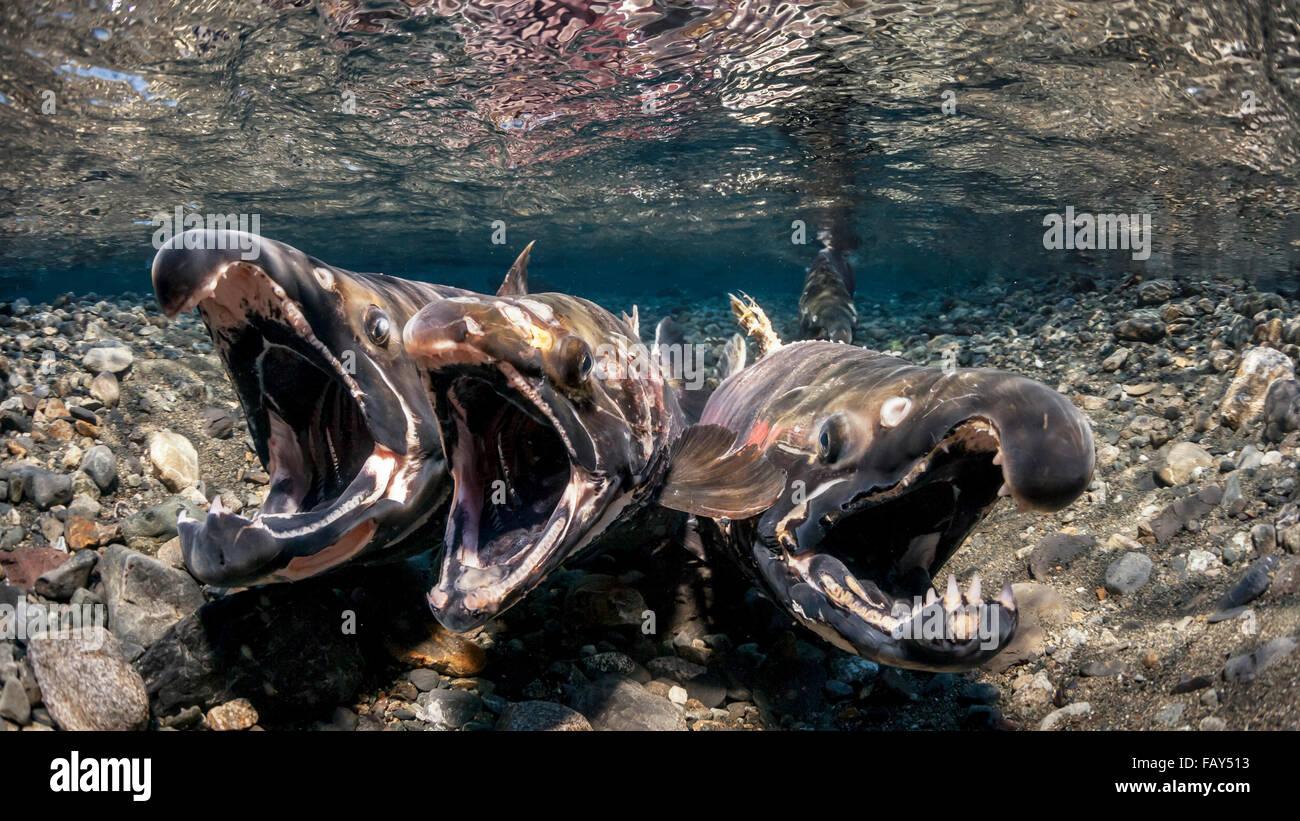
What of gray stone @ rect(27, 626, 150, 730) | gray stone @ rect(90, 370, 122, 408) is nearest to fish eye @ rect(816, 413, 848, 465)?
gray stone @ rect(27, 626, 150, 730)

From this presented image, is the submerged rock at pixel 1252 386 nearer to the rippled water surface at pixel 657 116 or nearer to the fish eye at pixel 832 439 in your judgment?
the rippled water surface at pixel 657 116

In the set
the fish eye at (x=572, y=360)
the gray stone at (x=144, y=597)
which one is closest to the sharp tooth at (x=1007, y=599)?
the fish eye at (x=572, y=360)

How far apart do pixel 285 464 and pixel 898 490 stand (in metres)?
2.79

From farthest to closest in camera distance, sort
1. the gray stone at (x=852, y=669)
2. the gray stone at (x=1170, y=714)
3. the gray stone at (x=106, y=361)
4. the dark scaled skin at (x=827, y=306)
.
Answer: the dark scaled skin at (x=827, y=306) → the gray stone at (x=106, y=361) → the gray stone at (x=852, y=669) → the gray stone at (x=1170, y=714)

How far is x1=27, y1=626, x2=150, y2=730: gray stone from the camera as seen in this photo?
270cm

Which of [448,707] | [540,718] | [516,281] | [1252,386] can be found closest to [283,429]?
[448,707]

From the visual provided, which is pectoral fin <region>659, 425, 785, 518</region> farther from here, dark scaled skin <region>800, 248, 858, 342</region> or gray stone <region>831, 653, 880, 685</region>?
dark scaled skin <region>800, 248, 858, 342</region>

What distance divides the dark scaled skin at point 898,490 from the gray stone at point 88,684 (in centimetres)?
264

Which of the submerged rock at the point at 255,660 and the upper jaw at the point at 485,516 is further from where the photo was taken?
the submerged rock at the point at 255,660

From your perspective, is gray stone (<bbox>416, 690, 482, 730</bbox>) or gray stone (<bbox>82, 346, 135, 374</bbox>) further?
gray stone (<bbox>82, 346, 135, 374</bbox>)

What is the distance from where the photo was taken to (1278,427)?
16.9ft

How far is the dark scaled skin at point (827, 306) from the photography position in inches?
401

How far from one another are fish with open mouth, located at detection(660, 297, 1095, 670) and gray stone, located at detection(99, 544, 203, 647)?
2.50 meters

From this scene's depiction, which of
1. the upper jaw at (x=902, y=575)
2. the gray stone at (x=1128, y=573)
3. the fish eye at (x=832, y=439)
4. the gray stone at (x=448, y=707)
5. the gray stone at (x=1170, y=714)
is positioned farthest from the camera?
the gray stone at (x=1128, y=573)
